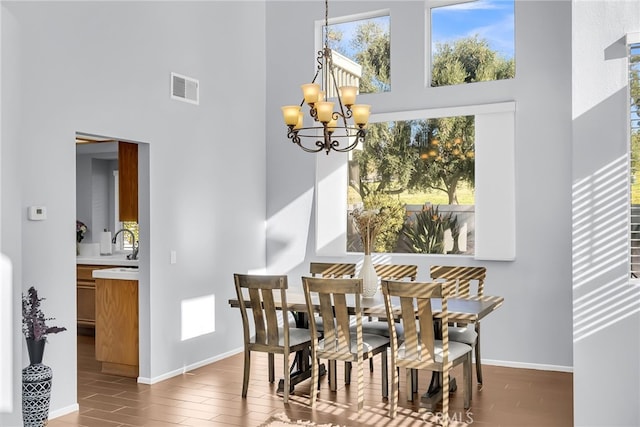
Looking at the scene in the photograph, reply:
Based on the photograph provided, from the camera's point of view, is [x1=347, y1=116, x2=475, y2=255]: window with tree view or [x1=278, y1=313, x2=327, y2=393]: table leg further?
[x1=347, y1=116, x2=475, y2=255]: window with tree view

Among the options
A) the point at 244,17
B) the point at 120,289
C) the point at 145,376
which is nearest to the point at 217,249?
the point at 120,289

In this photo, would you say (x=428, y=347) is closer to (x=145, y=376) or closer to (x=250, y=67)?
(x=145, y=376)

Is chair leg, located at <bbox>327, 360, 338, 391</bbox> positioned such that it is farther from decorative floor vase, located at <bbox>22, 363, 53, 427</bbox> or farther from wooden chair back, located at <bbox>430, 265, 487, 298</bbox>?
decorative floor vase, located at <bbox>22, 363, 53, 427</bbox>

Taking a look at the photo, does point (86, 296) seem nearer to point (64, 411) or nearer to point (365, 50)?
point (64, 411)

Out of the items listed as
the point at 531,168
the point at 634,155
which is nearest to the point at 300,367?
the point at 531,168

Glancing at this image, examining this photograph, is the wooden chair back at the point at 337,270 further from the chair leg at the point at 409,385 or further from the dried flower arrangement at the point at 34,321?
the dried flower arrangement at the point at 34,321

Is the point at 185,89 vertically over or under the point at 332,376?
over

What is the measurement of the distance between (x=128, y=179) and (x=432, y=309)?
10.6 feet

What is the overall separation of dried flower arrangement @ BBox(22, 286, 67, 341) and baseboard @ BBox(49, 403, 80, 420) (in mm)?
724

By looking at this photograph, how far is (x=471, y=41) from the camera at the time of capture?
624cm

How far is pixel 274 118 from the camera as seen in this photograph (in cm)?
704

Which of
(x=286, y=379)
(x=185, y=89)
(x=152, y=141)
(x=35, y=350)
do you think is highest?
(x=185, y=89)

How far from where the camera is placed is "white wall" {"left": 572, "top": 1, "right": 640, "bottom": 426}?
390cm

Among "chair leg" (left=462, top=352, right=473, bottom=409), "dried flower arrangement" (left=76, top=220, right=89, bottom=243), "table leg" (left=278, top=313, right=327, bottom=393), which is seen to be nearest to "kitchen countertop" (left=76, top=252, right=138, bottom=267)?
"dried flower arrangement" (left=76, top=220, right=89, bottom=243)
